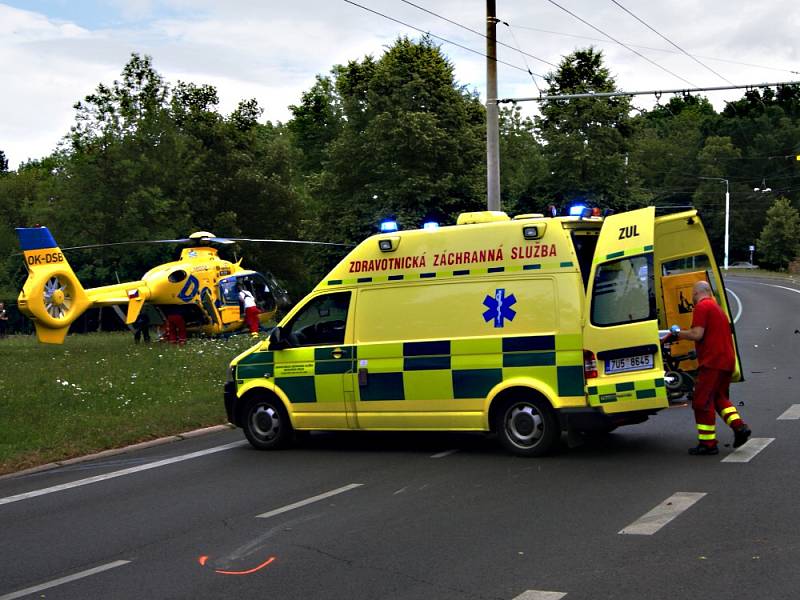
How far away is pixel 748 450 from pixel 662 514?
9.53ft

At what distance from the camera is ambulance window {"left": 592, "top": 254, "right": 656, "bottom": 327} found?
377 inches

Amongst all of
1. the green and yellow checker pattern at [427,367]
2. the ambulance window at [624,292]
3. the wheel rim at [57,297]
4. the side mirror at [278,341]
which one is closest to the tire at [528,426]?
the green and yellow checker pattern at [427,367]

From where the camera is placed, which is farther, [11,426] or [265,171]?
[265,171]

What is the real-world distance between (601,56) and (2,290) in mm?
36928

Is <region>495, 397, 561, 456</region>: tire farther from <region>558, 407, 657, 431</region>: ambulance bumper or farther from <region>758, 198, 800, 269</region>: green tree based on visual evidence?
<region>758, 198, 800, 269</region>: green tree

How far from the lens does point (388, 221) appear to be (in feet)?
38.3

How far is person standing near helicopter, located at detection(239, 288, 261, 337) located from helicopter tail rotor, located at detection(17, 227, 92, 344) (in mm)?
4670

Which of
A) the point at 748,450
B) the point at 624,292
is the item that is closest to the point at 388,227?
the point at 624,292

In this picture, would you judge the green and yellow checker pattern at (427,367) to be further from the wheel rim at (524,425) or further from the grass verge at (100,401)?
the grass verge at (100,401)

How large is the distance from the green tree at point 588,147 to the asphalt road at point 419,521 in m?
35.9

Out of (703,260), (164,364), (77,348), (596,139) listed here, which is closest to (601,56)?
(596,139)

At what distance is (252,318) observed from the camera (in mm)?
29531

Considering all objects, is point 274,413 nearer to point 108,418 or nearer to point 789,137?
Result: point 108,418

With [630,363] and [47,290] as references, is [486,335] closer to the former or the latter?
[630,363]
